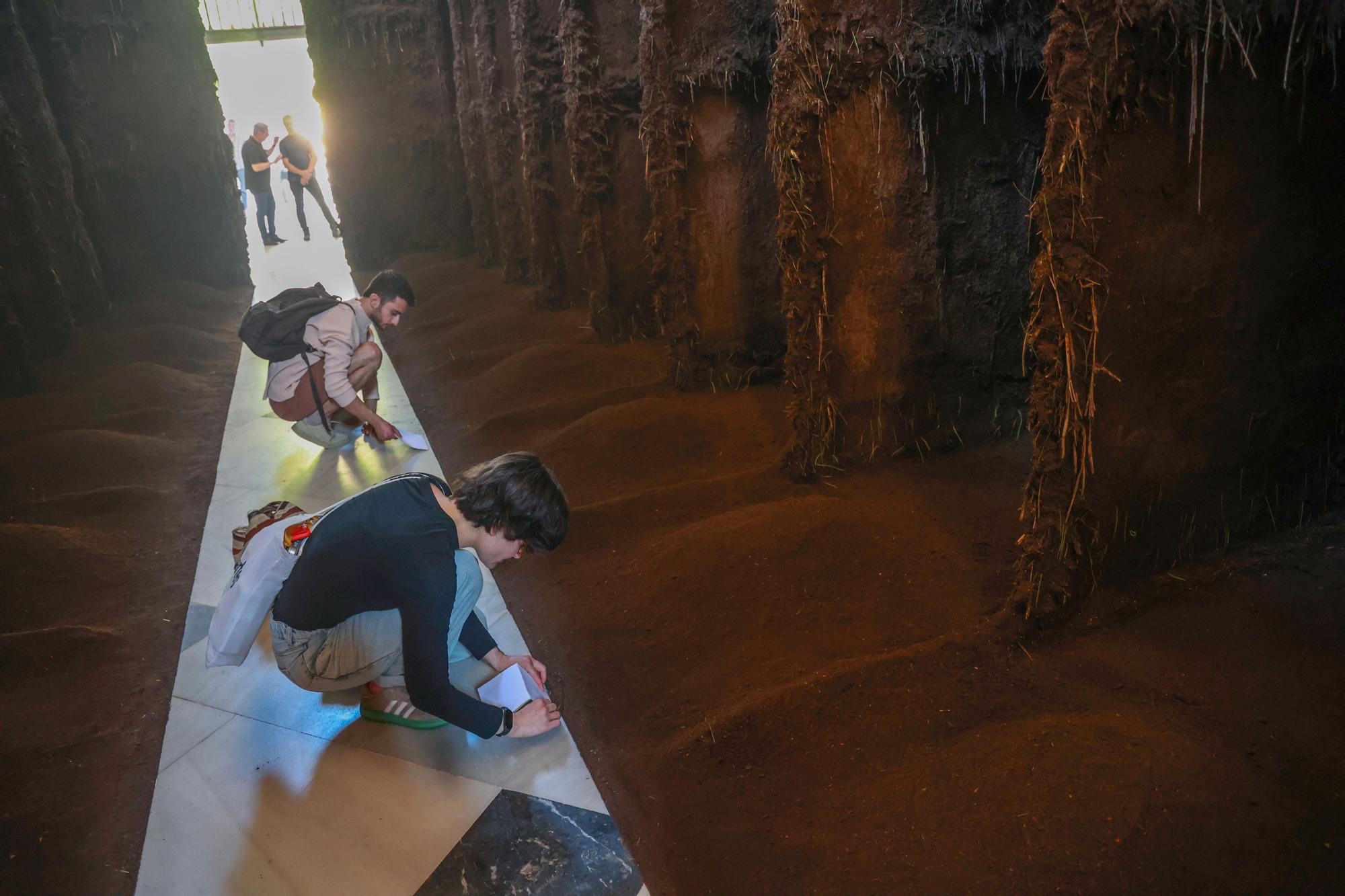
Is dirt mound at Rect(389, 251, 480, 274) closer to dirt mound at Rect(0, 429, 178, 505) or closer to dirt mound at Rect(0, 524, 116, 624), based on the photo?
dirt mound at Rect(0, 429, 178, 505)

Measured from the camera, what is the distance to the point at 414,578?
211 cm

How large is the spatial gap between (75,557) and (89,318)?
15.6 feet

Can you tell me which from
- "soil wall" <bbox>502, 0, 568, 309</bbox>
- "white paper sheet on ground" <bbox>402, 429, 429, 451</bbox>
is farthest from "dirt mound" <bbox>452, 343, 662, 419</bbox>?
"soil wall" <bbox>502, 0, 568, 309</bbox>

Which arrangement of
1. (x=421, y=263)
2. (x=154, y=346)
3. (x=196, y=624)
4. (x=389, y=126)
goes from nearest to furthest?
(x=196, y=624) → (x=154, y=346) → (x=389, y=126) → (x=421, y=263)

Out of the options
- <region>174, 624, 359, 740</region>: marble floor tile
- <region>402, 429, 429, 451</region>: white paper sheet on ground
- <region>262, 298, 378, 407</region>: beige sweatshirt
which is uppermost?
<region>262, 298, 378, 407</region>: beige sweatshirt

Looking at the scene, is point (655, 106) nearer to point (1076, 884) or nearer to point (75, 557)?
point (75, 557)

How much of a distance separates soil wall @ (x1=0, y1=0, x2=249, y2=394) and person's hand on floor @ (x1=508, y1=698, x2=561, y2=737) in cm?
557

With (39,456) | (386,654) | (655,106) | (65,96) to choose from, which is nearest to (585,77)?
(655,106)

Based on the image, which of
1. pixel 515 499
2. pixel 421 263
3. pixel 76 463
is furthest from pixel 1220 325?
pixel 421 263

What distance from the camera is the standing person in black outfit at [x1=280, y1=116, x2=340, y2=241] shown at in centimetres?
1243

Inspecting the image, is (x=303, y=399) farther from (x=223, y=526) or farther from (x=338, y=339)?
(x=223, y=526)

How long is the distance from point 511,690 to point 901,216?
2494 millimetres

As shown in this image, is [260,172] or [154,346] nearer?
[154,346]

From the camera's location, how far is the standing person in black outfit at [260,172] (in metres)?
12.3
